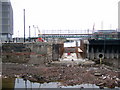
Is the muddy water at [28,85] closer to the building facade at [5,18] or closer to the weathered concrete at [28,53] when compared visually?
the weathered concrete at [28,53]

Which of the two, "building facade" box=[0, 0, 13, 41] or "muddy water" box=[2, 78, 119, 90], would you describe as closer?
"muddy water" box=[2, 78, 119, 90]

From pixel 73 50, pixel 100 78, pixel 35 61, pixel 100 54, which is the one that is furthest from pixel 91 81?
pixel 73 50

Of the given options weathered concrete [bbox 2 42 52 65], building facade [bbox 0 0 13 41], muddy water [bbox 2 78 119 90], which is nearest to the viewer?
muddy water [bbox 2 78 119 90]

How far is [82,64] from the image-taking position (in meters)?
23.3

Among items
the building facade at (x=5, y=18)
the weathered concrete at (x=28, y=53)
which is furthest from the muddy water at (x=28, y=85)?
the building facade at (x=5, y=18)

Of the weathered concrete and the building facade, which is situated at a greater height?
the building facade

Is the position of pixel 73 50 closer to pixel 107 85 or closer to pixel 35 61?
pixel 35 61

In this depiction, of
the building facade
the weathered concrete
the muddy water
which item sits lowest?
the muddy water

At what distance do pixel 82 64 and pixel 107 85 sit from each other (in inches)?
361

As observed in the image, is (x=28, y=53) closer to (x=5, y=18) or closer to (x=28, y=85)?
(x=28, y=85)

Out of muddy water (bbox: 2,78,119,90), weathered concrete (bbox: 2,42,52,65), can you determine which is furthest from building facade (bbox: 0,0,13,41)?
muddy water (bbox: 2,78,119,90)

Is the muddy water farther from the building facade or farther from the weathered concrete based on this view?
the building facade

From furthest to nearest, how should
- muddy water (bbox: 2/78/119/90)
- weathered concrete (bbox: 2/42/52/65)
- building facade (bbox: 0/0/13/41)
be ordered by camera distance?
1. building facade (bbox: 0/0/13/41)
2. weathered concrete (bbox: 2/42/52/65)
3. muddy water (bbox: 2/78/119/90)

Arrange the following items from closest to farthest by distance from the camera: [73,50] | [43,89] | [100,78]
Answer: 1. [43,89]
2. [100,78]
3. [73,50]
